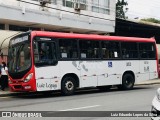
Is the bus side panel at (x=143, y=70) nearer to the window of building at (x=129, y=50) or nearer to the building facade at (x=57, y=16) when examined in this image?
the window of building at (x=129, y=50)

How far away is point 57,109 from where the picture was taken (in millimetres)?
12211

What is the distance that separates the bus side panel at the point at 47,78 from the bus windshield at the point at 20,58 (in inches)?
24.2

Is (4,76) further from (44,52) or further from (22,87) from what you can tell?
(44,52)

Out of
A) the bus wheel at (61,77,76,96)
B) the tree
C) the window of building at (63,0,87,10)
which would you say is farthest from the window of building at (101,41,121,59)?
the tree

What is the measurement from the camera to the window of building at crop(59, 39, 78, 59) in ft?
58.3

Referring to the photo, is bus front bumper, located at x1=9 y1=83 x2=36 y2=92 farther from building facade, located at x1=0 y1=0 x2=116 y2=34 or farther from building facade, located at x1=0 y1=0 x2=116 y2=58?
building facade, located at x1=0 y1=0 x2=116 y2=34

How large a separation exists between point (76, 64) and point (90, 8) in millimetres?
17986

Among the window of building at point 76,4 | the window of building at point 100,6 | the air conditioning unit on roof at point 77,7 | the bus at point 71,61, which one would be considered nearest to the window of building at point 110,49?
the bus at point 71,61

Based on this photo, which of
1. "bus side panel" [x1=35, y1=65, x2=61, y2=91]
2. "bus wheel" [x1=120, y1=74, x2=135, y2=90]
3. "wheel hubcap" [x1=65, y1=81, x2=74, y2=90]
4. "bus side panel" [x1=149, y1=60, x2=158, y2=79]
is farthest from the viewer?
"bus side panel" [x1=149, y1=60, x2=158, y2=79]

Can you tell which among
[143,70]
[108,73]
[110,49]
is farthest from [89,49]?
[143,70]

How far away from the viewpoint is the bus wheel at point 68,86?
1772cm

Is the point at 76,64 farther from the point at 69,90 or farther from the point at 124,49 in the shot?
the point at 124,49

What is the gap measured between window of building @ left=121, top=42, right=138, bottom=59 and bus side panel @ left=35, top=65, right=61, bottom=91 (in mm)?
5005

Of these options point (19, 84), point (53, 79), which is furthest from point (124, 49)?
point (19, 84)
